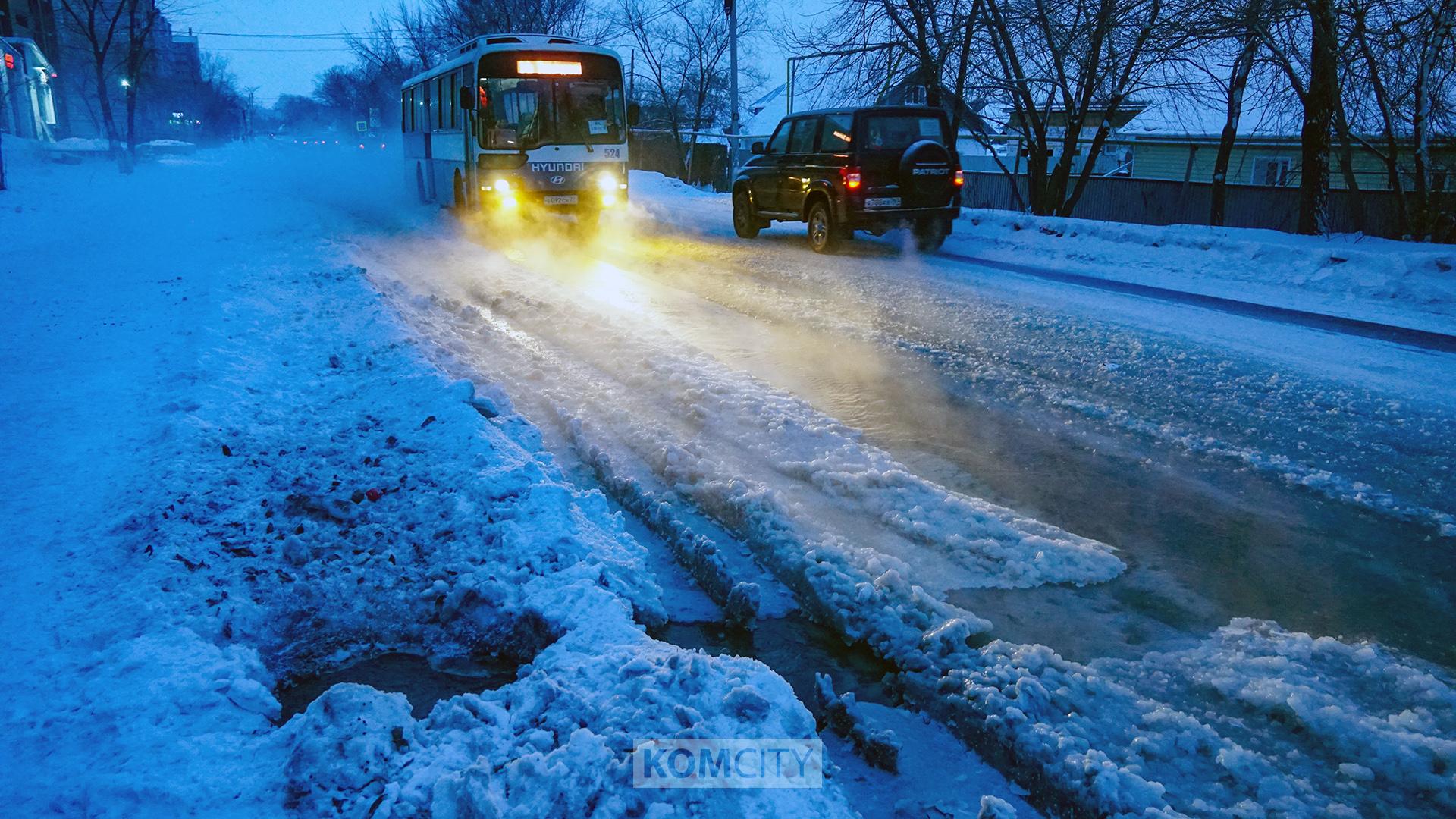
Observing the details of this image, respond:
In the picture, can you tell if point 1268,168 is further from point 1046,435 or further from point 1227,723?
point 1227,723

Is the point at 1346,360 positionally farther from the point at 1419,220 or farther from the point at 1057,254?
the point at 1419,220

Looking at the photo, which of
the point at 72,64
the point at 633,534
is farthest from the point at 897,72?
the point at 72,64

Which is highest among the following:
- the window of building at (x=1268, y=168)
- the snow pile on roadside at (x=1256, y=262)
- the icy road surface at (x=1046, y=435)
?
the window of building at (x=1268, y=168)

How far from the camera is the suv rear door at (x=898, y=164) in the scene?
13.0 meters

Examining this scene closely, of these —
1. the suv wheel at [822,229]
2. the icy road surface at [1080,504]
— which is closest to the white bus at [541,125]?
the suv wheel at [822,229]

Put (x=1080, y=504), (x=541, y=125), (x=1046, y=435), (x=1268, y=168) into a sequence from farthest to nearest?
(x=1268, y=168) → (x=541, y=125) → (x=1046, y=435) → (x=1080, y=504)

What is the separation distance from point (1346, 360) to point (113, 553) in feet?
25.8

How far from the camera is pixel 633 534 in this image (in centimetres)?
413

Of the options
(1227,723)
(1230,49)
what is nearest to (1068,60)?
(1230,49)

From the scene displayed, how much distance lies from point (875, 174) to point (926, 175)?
0.73m

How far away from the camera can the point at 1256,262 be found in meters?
11.2

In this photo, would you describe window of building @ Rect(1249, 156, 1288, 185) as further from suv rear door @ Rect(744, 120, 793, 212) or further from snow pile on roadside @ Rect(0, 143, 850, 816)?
snow pile on roadside @ Rect(0, 143, 850, 816)

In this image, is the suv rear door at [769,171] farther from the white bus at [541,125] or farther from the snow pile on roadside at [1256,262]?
the snow pile on roadside at [1256,262]

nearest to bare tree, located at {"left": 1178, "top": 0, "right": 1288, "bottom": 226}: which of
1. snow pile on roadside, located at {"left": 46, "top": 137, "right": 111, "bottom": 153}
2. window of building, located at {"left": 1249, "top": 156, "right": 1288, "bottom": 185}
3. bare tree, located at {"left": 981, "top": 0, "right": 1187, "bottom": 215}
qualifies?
bare tree, located at {"left": 981, "top": 0, "right": 1187, "bottom": 215}
